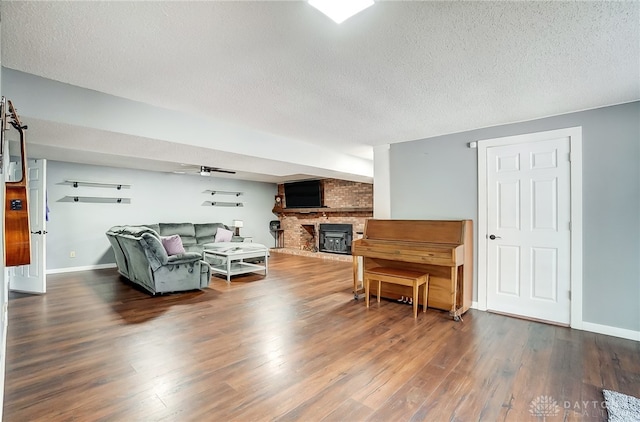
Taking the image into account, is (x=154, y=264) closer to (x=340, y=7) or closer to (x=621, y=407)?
(x=340, y=7)

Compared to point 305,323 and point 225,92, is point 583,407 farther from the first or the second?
point 225,92

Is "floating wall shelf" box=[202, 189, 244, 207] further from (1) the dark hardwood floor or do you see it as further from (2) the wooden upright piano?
(2) the wooden upright piano

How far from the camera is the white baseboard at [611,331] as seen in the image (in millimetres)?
2788

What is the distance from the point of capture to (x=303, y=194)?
888 centimetres

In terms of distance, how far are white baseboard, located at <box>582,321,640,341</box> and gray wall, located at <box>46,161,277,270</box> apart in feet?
25.3

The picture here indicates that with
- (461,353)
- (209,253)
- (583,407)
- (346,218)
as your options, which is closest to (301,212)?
(346,218)

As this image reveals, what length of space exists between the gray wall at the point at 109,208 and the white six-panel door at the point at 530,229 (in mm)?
6785

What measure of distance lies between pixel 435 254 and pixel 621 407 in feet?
5.83

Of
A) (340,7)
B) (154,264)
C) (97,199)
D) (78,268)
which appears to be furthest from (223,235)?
(340,7)

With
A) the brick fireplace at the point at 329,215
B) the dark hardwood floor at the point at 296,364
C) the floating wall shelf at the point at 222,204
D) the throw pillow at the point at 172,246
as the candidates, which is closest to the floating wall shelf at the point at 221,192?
the floating wall shelf at the point at 222,204

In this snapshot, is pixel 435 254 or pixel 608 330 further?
pixel 435 254

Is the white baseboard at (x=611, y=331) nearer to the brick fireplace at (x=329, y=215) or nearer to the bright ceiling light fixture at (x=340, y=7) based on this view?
the bright ceiling light fixture at (x=340, y=7)

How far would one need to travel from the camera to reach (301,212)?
9.11 metres

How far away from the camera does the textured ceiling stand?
157 cm
